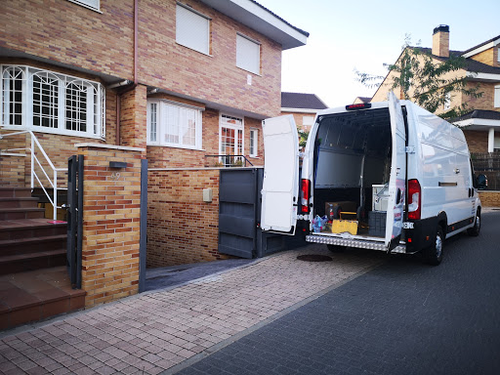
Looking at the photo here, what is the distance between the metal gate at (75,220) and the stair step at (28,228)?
1283 millimetres

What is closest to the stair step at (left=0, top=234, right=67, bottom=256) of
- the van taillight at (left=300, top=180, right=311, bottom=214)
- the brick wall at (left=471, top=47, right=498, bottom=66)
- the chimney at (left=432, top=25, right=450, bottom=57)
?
the van taillight at (left=300, top=180, right=311, bottom=214)

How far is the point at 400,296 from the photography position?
5.12m

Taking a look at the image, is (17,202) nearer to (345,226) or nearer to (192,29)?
(345,226)

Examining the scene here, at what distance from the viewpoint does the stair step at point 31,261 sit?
496 cm

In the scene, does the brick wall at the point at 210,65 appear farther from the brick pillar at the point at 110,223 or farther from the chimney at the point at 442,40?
the chimney at the point at 442,40

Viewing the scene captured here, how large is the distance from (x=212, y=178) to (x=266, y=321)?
4.75m

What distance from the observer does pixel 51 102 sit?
948 centimetres

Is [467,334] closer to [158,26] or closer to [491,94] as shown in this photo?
[158,26]

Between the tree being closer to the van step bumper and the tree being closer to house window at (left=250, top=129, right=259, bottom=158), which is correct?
house window at (left=250, top=129, right=259, bottom=158)

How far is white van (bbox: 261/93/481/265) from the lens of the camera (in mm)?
5844

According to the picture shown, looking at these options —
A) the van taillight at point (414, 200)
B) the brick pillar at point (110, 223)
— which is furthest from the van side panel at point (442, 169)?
the brick pillar at point (110, 223)

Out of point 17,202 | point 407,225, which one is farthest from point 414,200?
point 17,202

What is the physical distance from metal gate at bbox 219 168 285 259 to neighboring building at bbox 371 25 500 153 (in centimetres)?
1751

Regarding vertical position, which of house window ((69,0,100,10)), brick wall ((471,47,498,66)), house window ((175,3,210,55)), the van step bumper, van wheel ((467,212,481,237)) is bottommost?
van wheel ((467,212,481,237))
